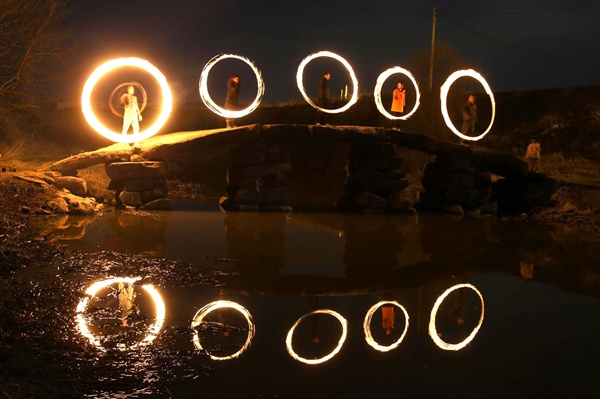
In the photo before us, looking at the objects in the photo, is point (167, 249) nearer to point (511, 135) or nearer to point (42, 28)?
point (42, 28)

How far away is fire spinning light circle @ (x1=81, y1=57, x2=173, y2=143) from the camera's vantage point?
15.8 m

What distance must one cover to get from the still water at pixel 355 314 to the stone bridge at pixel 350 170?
11.6 feet

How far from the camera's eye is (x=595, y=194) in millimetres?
20328

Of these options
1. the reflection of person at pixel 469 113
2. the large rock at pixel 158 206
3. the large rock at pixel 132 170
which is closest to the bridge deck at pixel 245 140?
the large rock at pixel 132 170

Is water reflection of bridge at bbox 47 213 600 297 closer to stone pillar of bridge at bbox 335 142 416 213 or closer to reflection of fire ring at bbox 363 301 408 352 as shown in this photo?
reflection of fire ring at bbox 363 301 408 352

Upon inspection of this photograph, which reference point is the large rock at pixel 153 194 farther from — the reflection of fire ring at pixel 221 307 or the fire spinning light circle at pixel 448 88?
the reflection of fire ring at pixel 221 307

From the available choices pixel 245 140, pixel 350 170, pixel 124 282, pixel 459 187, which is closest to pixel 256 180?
pixel 245 140

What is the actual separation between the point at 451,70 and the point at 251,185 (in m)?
15.8

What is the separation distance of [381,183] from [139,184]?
7250 mm

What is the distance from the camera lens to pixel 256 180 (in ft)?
57.6

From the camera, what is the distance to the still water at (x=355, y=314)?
18.4ft

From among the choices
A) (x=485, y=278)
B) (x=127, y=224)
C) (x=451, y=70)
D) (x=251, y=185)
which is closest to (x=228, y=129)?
(x=251, y=185)

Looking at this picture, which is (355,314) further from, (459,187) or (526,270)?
(459,187)

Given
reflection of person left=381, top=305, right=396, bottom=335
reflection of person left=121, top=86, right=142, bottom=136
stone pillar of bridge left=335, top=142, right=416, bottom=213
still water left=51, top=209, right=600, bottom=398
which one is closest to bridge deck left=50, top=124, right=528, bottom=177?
stone pillar of bridge left=335, top=142, right=416, bottom=213
